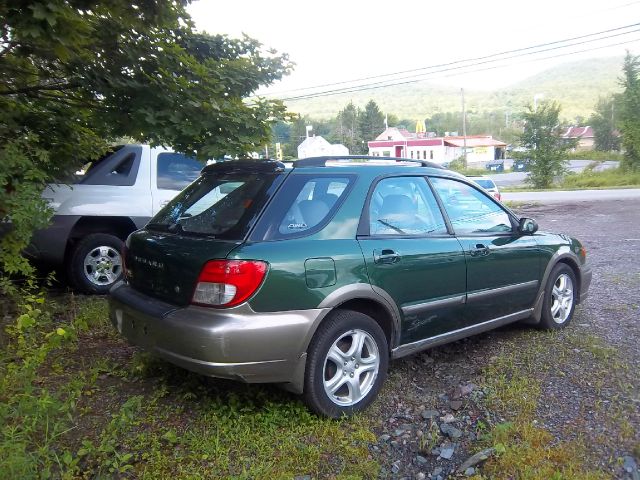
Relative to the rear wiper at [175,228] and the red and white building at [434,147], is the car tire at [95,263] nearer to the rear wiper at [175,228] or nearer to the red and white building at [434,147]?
the rear wiper at [175,228]

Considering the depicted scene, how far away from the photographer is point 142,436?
3.02 meters

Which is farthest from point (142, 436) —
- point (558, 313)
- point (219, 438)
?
point (558, 313)

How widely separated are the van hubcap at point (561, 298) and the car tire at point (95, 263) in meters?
4.63

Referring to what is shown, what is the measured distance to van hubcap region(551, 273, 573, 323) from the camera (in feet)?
16.3

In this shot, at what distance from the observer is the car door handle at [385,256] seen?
3.43 metres

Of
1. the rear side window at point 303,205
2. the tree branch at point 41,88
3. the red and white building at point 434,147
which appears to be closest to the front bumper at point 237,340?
the rear side window at point 303,205

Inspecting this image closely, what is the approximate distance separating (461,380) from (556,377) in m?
0.68

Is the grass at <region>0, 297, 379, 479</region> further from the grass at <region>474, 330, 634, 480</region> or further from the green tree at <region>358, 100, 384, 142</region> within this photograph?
the green tree at <region>358, 100, 384, 142</region>

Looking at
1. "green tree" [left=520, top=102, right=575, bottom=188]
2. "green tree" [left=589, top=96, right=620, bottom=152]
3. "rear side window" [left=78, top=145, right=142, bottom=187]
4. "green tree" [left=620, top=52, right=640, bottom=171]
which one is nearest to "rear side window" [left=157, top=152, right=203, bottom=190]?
"rear side window" [left=78, top=145, right=142, bottom=187]

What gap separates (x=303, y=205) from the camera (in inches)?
131

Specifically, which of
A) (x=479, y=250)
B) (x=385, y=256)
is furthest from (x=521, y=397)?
(x=385, y=256)

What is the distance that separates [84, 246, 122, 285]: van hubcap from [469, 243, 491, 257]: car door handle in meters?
4.03

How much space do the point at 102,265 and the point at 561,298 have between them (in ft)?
16.0

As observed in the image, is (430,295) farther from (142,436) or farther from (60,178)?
(60,178)
